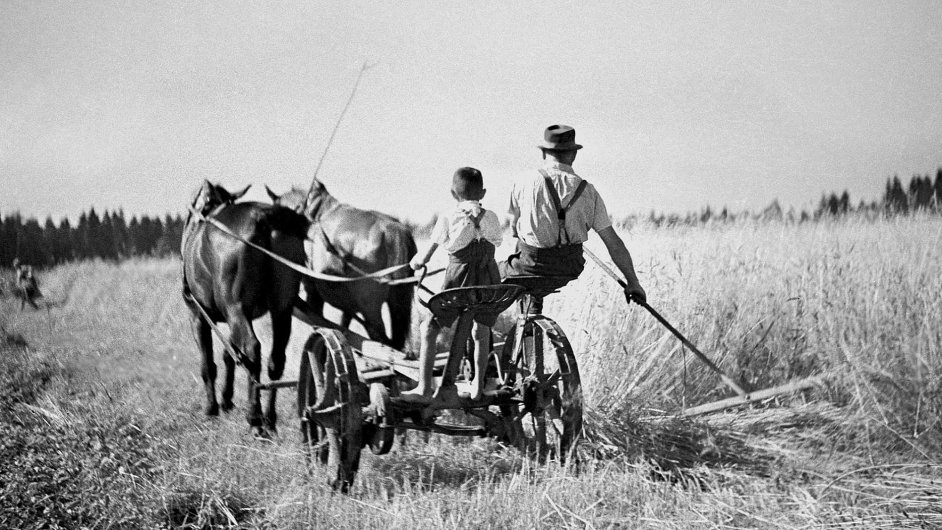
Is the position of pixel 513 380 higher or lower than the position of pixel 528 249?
lower

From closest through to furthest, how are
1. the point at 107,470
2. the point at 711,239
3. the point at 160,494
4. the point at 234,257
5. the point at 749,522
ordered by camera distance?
the point at 749,522, the point at 160,494, the point at 107,470, the point at 234,257, the point at 711,239

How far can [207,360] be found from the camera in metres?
6.76

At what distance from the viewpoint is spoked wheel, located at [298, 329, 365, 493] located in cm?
413

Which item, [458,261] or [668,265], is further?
[668,265]

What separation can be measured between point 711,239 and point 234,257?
3.89m

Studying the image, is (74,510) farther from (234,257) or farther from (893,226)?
(893,226)

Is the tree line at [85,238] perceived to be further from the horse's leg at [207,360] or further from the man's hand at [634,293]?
the man's hand at [634,293]

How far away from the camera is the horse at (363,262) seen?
685cm

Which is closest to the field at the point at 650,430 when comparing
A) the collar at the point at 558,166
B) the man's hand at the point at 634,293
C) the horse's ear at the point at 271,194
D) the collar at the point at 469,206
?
the man's hand at the point at 634,293

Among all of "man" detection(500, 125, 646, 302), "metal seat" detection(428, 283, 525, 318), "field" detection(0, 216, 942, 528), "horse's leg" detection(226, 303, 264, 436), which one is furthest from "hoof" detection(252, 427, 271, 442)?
"man" detection(500, 125, 646, 302)

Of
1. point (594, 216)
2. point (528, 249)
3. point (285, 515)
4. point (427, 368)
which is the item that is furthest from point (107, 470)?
point (594, 216)

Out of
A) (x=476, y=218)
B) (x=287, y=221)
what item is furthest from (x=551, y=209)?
(x=287, y=221)

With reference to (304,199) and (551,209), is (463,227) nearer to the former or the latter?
(551,209)

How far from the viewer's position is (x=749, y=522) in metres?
3.74
